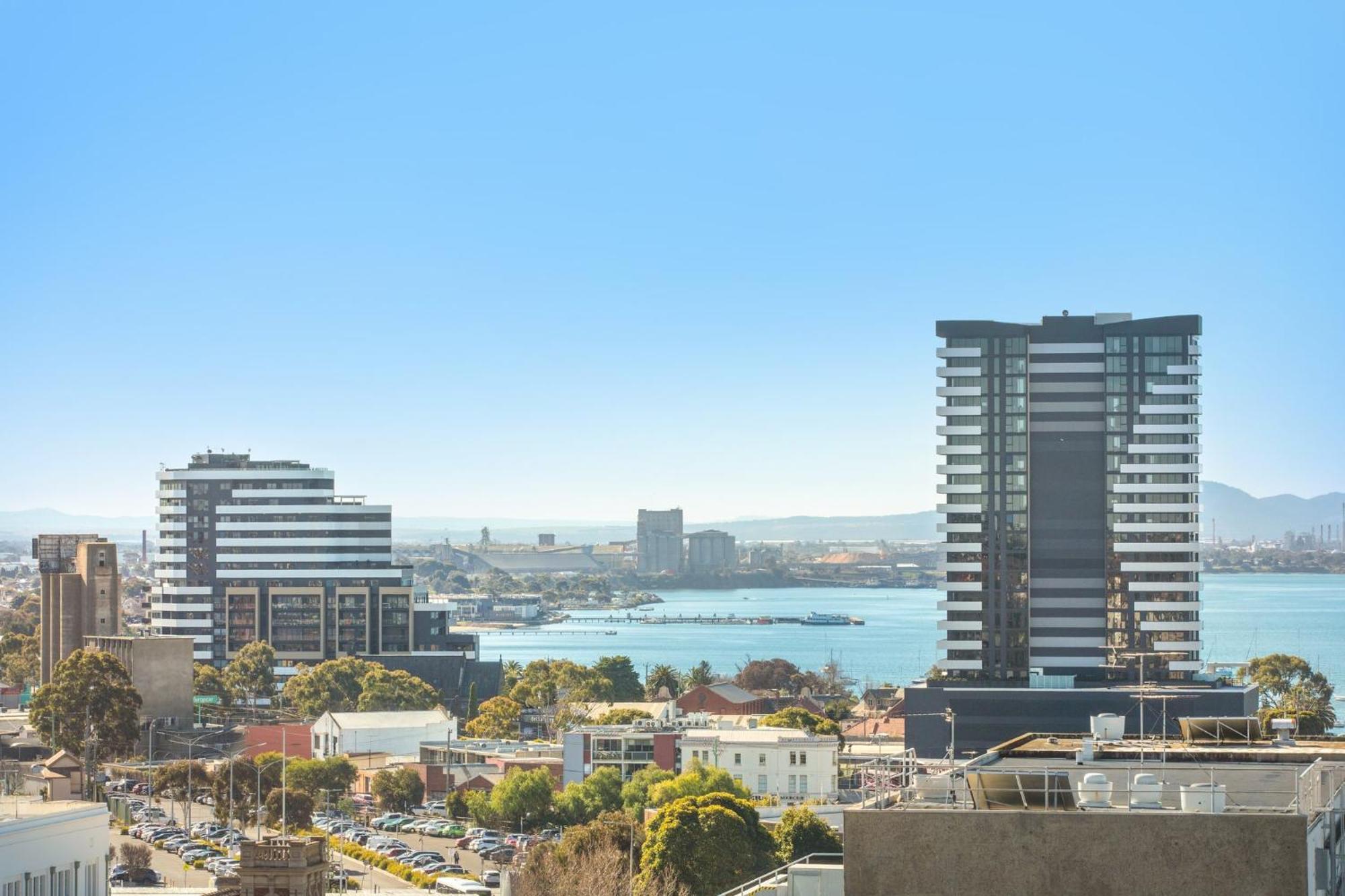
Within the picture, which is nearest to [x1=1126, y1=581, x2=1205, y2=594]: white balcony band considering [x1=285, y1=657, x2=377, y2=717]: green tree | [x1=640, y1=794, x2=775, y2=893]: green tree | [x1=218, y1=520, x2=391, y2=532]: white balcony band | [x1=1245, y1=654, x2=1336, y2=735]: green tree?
[x1=1245, y1=654, x2=1336, y2=735]: green tree

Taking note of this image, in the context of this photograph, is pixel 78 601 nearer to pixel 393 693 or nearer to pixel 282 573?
pixel 393 693

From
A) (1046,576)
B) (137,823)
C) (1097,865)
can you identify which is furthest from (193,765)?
(1097,865)

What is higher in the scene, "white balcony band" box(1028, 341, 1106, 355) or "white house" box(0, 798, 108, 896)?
"white balcony band" box(1028, 341, 1106, 355)

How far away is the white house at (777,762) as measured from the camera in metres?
71.8

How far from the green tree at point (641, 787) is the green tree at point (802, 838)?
33.5 ft

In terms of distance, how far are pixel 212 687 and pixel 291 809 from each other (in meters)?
48.9

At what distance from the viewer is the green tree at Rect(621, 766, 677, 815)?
6556 cm

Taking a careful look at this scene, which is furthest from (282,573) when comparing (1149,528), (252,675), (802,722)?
(1149,528)

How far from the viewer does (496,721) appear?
95500mm

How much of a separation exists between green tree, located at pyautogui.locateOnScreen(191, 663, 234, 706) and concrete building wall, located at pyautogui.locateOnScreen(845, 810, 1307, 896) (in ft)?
340

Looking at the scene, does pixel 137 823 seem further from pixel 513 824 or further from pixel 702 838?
pixel 702 838

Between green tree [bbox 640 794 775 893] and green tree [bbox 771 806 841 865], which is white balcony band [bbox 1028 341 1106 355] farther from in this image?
green tree [bbox 640 794 775 893]

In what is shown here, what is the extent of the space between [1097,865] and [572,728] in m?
66.7

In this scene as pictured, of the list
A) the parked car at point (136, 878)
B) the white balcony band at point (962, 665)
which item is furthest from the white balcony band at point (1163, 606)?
the parked car at point (136, 878)
